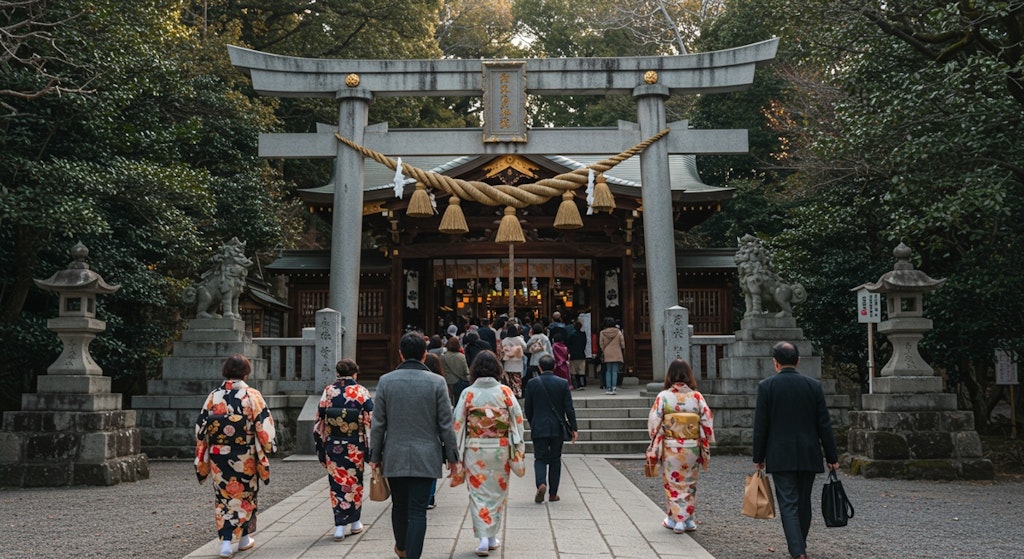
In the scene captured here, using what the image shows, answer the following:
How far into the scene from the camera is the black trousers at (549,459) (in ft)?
25.6

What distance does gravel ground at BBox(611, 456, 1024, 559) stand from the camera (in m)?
6.33

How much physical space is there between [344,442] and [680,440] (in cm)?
256

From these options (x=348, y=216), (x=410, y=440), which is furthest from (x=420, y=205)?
(x=410, y=440)

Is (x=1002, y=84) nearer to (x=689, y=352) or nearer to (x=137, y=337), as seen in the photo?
(x=689, y=352)

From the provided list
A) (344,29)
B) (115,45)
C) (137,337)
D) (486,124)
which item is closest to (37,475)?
(137,337)

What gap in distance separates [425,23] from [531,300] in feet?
32.1

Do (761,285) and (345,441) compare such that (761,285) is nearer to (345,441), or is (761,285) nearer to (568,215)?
(568,215)

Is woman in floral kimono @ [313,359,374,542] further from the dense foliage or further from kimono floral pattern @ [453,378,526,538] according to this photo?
the dense foliage

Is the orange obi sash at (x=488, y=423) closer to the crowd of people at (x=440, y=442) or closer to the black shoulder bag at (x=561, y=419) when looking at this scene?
the crowd of people at (x=440, y=442)

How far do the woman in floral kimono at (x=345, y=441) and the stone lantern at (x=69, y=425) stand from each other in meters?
4.90

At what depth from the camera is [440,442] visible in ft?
17.5

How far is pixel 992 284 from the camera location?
11.1 m

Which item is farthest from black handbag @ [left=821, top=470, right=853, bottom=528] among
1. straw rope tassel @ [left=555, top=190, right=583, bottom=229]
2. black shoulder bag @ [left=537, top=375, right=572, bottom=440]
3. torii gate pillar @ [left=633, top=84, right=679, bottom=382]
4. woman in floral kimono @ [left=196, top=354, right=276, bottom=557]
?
straw rope tassel @ [left=555, top=190, right=583, bottom=229]

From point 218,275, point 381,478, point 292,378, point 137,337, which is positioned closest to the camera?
point 381,478
